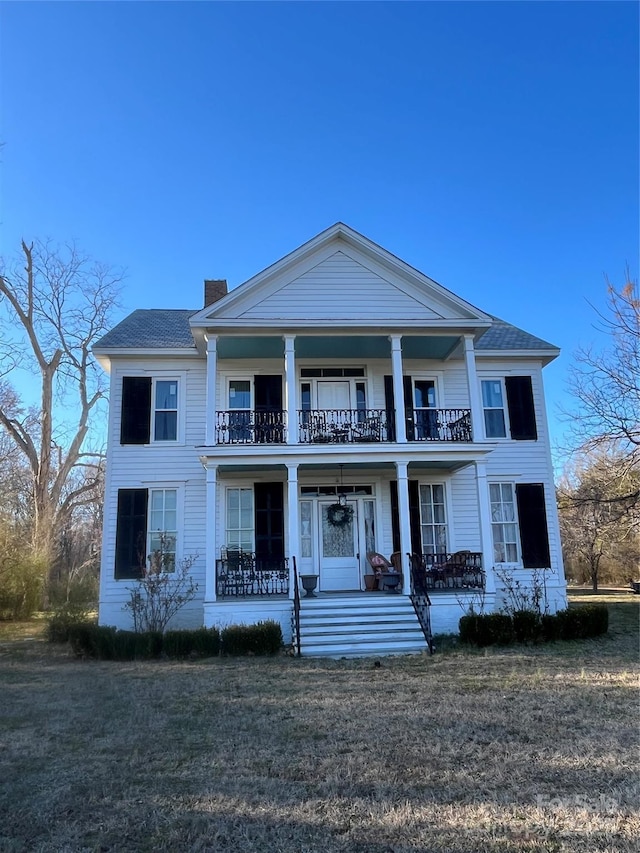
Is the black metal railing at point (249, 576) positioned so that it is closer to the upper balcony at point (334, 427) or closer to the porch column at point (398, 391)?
the upper balcony at point (334, 427)

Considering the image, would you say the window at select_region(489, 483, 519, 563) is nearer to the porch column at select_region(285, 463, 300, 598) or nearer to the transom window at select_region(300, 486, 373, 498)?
the transom window at select_region(300, 486, 373, 498)

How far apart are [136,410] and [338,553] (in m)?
6.09

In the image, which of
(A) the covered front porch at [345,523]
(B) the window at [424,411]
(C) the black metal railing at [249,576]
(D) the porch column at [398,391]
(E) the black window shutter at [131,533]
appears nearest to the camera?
(C) the black metal railing at [249,576]

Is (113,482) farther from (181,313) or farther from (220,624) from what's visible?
(181,313)

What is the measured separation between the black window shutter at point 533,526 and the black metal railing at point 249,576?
605 centimetres

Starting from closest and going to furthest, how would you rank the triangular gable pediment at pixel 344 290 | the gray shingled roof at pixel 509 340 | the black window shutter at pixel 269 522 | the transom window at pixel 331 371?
the triangular gable pediment at pixel 344 290 → the black window shutter at pixel 269 522 → the transom window at pixel 331 371 → the gray shingled roof at pixel 509 340

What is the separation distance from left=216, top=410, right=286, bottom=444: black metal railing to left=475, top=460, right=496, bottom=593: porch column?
453 centimetres

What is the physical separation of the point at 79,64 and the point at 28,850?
12442mm

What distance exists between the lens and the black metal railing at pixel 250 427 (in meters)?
13.4

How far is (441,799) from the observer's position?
4.18 meters

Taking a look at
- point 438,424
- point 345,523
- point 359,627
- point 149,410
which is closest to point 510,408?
point 438,424

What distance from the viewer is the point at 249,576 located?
1309cm

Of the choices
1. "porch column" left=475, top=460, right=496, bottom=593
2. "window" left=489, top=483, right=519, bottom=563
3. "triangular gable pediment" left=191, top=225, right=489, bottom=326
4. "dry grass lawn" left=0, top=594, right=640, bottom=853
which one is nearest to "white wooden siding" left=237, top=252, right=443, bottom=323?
"triangular gable pediment" left=191, top=225, right=489, bottom=326

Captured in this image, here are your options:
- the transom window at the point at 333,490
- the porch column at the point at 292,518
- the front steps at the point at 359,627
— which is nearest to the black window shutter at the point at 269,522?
the transom window at the point at 333,490
